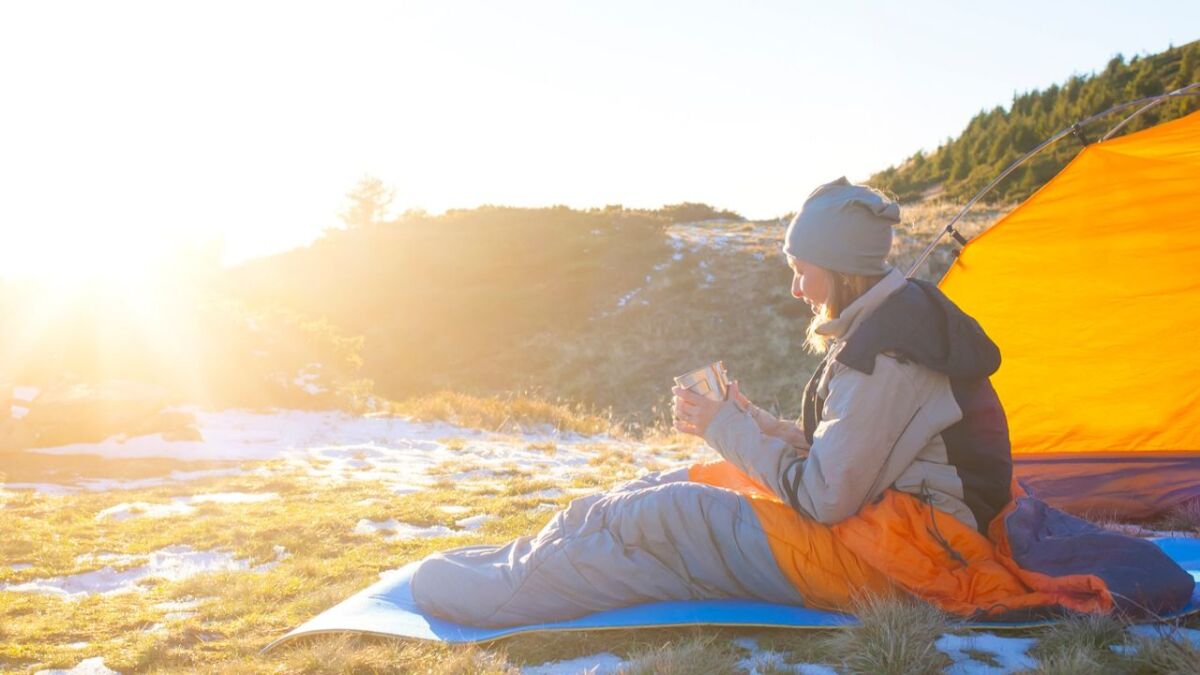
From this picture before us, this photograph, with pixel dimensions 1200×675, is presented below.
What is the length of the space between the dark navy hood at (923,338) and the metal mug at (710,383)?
1.55ft

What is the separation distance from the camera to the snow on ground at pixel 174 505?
6707 millimetres

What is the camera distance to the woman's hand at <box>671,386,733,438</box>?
10.5 feet

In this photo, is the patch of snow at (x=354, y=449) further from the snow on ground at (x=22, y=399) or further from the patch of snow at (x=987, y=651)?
the patch of snow at (x=987, y=651)

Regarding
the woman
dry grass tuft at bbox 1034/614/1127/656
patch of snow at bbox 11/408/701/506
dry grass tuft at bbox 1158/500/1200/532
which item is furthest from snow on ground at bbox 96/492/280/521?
dry grass tuft at bbox 1158/500/1200/532

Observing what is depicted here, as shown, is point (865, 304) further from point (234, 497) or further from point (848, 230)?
point (234, 497)

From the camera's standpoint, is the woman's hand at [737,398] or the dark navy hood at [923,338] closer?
the dark navy hood at [923,338]

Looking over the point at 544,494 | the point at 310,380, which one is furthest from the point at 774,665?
the point at 310,380

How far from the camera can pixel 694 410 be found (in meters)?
3.22

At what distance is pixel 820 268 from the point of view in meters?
3.14

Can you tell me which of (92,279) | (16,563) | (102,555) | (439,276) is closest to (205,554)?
(102,555)

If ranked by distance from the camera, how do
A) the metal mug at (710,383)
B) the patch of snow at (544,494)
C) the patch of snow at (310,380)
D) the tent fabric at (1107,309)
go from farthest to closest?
the patch of snow at (310,380)
the patch of snow at (544,494)
the tent fabric at (1107,309)
the metal mug at (710,383)

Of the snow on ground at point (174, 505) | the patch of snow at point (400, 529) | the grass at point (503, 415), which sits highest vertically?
the snow on ground at point (174, 505)

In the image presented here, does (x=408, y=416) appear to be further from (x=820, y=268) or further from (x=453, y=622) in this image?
(x=820, y=268)

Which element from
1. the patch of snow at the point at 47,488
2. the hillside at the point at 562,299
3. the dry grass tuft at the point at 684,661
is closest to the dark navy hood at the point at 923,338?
the dry grass tuft at the point at 684,661
